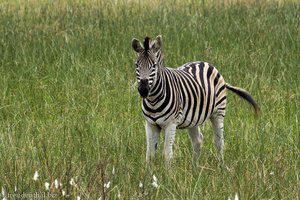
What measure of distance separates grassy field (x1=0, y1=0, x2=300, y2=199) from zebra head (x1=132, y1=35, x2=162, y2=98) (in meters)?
0.50

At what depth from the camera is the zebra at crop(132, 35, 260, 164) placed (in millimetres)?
4941

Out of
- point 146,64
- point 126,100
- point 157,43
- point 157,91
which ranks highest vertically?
point 157,43

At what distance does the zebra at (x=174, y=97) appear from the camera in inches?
195

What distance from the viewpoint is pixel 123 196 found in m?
4.08

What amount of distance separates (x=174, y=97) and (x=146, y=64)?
41 cm

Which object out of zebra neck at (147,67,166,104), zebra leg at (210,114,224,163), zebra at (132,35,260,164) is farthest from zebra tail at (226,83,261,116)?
zebra neck at (147,67,166,104)

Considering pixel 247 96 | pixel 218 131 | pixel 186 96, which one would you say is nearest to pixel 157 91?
pixel 186 96

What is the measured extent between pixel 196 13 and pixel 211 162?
5739mm

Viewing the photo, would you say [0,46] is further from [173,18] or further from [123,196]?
[123,196]

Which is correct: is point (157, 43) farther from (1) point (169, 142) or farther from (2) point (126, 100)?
(2) point (126, 100)

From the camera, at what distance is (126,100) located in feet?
23.9

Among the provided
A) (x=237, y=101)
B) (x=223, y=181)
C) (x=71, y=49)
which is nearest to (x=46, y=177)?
(x=223, y=181)

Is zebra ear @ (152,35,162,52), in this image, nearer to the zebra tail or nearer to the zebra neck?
the zebra neck

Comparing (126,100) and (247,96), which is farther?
(126,100)
